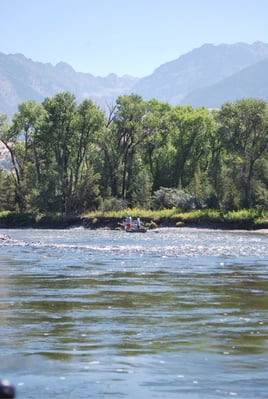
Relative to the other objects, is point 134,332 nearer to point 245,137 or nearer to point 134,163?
point 245,137

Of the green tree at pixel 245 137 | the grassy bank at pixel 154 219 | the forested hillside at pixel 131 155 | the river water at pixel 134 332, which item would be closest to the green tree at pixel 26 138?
the forested hillside at pixel 131 155

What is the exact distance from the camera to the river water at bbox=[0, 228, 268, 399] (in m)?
11.2

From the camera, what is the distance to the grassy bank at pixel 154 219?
7638cm

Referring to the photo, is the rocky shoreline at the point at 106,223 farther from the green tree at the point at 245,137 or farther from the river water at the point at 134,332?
the river water at the point at 134,332

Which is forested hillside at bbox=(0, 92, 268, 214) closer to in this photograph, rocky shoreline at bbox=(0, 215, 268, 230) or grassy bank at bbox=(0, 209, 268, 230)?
grassy bank at bbox=(0, 209, 268, 230)

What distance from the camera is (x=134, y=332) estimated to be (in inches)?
610

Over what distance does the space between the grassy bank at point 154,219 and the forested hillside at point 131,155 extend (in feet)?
11.1

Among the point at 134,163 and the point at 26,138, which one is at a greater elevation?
the point at 26,138

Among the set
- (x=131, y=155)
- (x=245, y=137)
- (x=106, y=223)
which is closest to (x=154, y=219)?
(x=106, y=223)

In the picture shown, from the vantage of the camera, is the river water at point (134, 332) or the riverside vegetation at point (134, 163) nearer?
the river water at point (134, 332)

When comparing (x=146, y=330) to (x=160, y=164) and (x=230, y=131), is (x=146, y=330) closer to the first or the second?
(x=230, y=131)

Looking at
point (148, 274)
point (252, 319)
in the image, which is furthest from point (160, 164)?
point (252, 319)

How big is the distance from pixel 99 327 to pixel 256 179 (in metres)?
73.3

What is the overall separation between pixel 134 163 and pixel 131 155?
1426 mm
